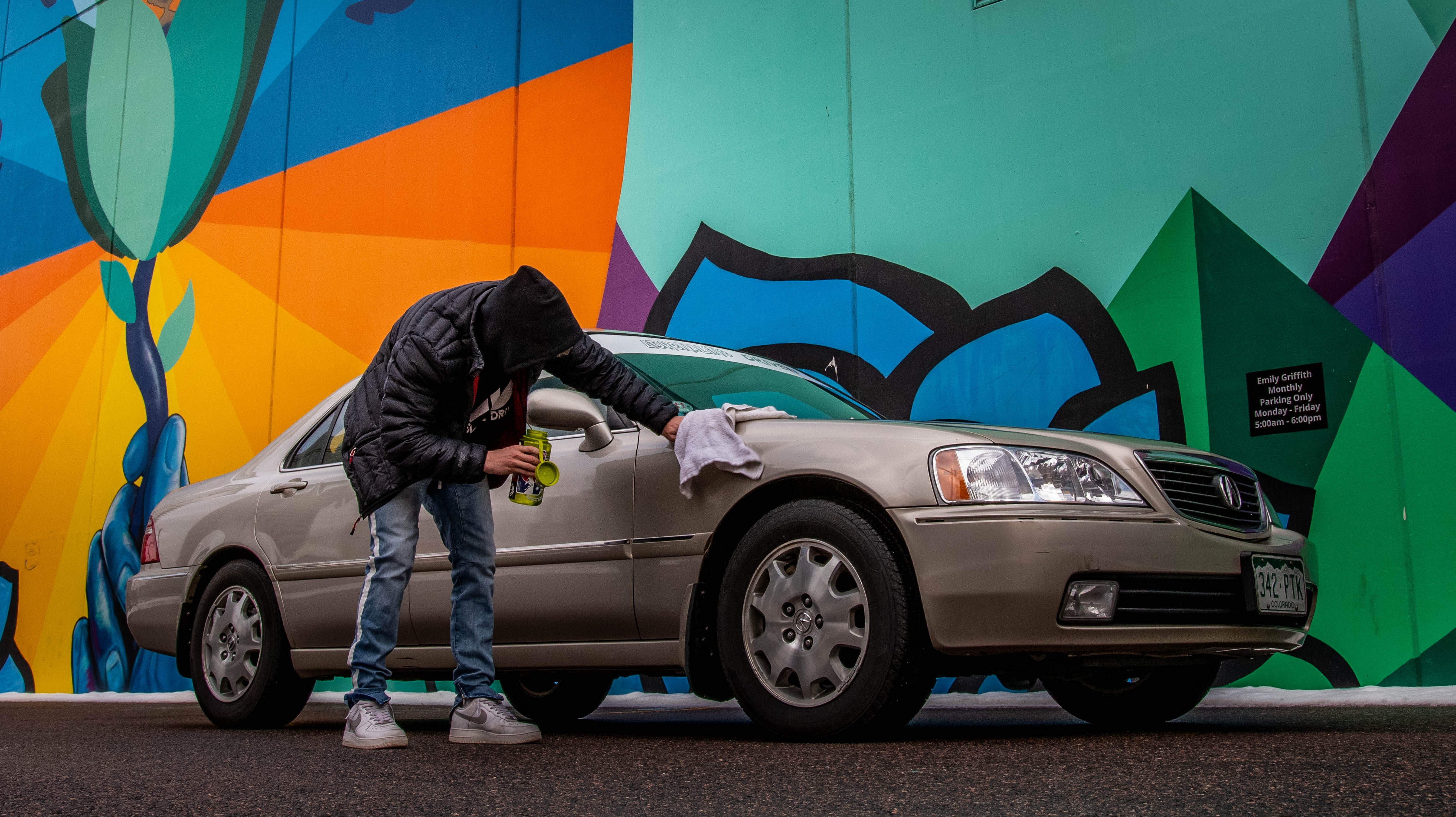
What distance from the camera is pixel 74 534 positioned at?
1062 centimetres

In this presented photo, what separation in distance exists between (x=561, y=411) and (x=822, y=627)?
1122 millimetres

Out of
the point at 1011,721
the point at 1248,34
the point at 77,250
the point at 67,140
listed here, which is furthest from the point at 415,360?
the point at 67,140

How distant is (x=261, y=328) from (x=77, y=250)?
3.06 m

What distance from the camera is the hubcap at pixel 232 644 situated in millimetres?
4832

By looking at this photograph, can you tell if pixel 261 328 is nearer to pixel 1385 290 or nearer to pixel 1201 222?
pixel 1201 222

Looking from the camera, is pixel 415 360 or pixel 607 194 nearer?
pixel 415 360

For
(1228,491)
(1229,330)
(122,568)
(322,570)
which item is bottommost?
(122,568)

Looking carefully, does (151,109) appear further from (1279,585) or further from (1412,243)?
(1279,585)

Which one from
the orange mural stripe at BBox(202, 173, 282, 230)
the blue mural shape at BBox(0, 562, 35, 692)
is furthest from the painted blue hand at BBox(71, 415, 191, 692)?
the orange mural stripe at BBox(202, 173, 282, 230)

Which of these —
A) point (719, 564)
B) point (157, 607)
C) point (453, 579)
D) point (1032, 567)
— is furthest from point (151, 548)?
point (1032, 567)

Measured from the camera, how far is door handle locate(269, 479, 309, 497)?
482 cm

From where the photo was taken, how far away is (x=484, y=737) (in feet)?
11.5

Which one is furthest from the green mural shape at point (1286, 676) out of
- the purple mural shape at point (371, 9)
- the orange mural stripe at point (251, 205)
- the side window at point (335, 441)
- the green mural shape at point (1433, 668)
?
the orange mural stripe at point (251, 205)

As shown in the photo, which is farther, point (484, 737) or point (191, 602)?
point (191, 602)
